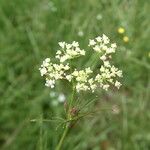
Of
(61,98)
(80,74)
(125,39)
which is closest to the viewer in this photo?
(80,74)

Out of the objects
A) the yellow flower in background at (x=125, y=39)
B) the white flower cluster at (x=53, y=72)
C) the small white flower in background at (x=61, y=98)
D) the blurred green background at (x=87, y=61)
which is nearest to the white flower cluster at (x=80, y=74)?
the white flower cluster at (x=53, y=72)

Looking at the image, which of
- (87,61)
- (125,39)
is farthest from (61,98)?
(125,39)

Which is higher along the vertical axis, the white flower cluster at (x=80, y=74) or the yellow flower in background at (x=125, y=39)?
the yellow flower in background at (x=125, y=39)

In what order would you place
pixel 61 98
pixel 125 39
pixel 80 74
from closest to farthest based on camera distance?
pixel 80 74
pixel 61 98
pixel 125 39

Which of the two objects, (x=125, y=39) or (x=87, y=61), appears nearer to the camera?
(x=87, y=61)

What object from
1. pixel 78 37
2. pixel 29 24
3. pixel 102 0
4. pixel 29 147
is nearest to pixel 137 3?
pixel 102 0

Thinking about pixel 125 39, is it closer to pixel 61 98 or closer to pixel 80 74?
pixel 61 98

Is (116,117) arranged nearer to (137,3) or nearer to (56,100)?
(56,100)

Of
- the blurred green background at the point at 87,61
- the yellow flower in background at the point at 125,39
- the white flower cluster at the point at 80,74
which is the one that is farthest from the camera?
the yellow flower in background at the point at 125,39

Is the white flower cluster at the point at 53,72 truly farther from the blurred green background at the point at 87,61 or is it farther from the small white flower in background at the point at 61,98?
the small white flower in background at the point at 61,98
